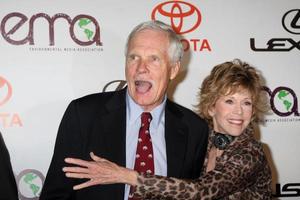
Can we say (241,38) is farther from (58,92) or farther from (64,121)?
(64,121)

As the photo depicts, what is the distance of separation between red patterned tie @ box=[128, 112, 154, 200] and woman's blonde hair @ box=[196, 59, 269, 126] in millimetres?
425

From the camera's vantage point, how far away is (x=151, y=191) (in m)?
1.42

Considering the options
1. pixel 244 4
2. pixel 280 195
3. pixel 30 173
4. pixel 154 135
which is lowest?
pixel 280 195

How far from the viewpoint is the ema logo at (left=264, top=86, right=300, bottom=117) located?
103 inches

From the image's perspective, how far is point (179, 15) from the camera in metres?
2.47

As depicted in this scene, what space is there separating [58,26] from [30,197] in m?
1.14

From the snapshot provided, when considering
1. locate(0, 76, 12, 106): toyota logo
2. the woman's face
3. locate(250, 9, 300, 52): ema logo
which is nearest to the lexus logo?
locate(250, 9, 300, 52): ema logo

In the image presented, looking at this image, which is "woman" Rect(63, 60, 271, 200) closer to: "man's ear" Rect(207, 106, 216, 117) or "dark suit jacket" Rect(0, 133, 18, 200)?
"man's ear" Rect(207, 106, 216, 117)

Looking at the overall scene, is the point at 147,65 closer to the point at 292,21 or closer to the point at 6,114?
the point at 6,114

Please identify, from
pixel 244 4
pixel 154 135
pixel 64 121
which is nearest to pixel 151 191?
pixel 154 135

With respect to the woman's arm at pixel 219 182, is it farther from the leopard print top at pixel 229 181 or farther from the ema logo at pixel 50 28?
the ema logo at pixel 50 28

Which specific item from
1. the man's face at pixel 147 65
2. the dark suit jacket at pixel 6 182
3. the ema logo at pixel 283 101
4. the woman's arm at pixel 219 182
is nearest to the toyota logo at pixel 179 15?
the ema logo at pixel 283 101

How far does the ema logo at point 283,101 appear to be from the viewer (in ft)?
8.60

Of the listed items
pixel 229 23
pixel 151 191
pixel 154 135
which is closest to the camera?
pixel 151 191
